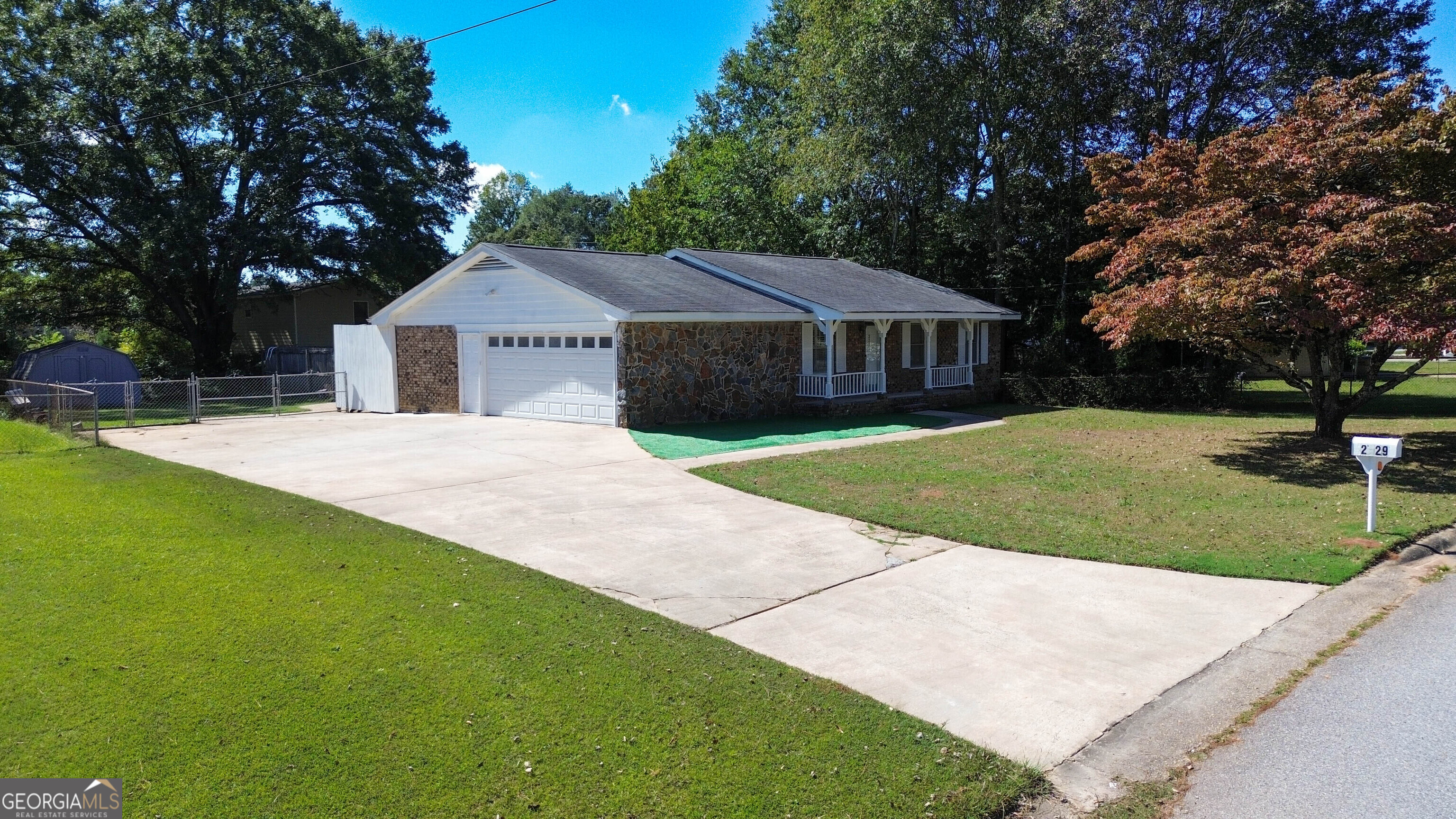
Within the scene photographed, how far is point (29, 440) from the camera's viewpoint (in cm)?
1487

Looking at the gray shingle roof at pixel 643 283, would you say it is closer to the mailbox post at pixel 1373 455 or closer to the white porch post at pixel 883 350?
the white porch post at pixel 883 350

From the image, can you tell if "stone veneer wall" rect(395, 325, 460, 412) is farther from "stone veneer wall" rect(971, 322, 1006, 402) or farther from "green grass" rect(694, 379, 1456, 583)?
"stone veneer wall" rect(971, 322, 1006, 402)

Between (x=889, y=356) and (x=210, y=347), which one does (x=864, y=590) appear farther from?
(x=210, y=347)

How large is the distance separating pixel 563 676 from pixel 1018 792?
8.30ft

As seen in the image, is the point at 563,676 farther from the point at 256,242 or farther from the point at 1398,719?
the point at 256,242

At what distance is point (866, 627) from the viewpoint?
611cm

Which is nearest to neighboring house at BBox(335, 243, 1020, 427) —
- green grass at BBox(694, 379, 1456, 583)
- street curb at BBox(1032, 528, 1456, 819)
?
green grass at BBox(694, 379, 1456, 583)

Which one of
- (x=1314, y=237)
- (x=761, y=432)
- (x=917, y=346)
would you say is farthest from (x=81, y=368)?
(x=1314, y=237)

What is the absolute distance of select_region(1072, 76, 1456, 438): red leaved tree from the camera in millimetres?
11844

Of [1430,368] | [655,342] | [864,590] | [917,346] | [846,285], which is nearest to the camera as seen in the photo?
[864,590]

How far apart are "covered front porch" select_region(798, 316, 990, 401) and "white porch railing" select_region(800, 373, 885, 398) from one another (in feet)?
0.05

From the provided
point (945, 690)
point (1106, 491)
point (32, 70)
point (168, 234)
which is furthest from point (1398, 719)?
point (32, 70)

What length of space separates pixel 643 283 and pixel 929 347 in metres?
8.52

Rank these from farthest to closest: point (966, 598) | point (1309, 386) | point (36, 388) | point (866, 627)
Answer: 1. point (36, 388)
2. point (1309, 386)
3. point (966, 598)
4. point (866, 627)
